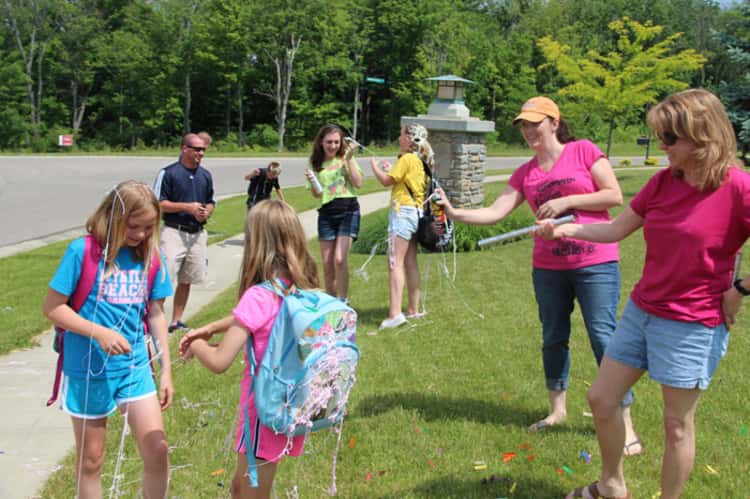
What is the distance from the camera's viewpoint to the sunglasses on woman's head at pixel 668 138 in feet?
9.75

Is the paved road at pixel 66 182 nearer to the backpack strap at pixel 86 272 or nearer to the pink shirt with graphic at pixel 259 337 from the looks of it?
the backpack strap at pixel 86 272

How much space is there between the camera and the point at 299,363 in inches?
107

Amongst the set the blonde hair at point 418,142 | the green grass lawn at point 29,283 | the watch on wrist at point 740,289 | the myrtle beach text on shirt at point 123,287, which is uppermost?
the blonde hair at point 418,142

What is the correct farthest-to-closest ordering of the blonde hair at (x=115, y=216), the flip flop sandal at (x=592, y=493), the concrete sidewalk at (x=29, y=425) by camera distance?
1. the concrete sidewalk at (x=29, y=425)
2. the flip flop sandal at (x=592, y=493)
3. the blonde hair at (x=115, y=216)

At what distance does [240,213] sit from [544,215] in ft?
42.3

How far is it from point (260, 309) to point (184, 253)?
4.57 meters

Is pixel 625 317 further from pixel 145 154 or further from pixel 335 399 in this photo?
pixel 145 154

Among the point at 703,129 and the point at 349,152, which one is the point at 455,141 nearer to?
the point at 349,152

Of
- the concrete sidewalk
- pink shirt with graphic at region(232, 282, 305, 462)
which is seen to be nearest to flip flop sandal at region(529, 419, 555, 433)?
pink shirt with graphic at region(232, 282, 305, 462)

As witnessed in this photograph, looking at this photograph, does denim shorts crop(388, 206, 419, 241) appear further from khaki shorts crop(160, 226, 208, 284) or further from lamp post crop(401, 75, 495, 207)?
lamp post crop(401, 75, 495, 207)

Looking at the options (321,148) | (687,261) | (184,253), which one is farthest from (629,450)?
(184,253)

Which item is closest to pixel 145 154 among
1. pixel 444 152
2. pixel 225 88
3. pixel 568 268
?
pixel 225 88

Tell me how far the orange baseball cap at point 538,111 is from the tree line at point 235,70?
37.9 meters

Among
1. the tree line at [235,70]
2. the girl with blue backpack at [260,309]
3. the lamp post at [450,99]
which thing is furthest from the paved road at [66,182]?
the tree line at [235,70]
